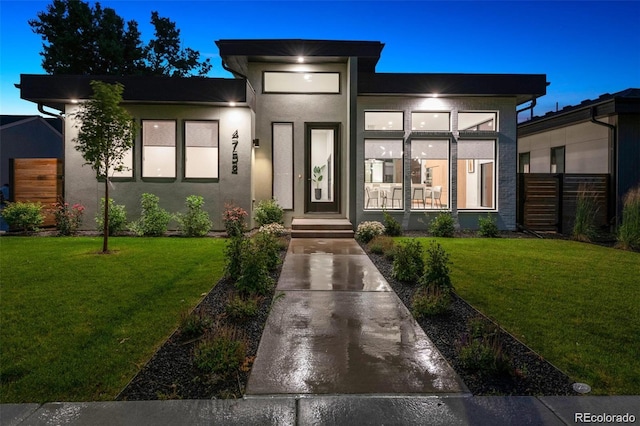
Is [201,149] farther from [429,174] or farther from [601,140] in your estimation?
[601,140]

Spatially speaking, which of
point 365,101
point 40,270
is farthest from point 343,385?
point 365,101

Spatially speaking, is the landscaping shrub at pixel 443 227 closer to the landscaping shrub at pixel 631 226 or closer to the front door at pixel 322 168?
the front door at pixel 322 168

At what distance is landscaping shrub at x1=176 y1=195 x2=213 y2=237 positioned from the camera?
1041cm

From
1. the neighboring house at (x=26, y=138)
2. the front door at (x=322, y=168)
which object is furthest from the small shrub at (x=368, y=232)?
the neighboring house at (x=26, y=138)

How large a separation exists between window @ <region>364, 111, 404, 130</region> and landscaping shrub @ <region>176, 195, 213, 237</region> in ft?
17.1

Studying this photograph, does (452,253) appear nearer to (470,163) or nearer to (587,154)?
(470,163)

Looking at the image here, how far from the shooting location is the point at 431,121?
39.3ft

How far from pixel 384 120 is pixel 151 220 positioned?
697cm

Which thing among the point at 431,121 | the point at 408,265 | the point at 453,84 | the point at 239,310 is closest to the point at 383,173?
the point at 431,121

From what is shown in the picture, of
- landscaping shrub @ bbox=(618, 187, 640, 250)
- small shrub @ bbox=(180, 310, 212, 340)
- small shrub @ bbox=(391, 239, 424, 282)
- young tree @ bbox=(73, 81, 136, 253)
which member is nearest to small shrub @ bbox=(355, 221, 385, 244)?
small shrub @ bbox=(391, 239, 424, 282)

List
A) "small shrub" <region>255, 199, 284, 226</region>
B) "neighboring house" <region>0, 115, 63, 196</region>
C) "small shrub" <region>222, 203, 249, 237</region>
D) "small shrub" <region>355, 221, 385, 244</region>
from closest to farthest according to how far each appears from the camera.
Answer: "small shrub" <region>355, 221, 385, 244</region>
"small shrub" <region>222, 203, 249, 237</region>
"small shrub" <region>255, 199, 284, 226</region>
"neighboring house" <region>0, 115, 63, 196</region>

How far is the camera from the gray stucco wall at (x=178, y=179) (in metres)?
11.0

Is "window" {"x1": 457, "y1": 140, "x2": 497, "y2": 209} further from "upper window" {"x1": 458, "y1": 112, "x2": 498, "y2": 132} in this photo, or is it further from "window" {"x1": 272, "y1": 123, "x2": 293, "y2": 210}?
→ "window" {"x1": 272, "y1": 123, "x2": 293, "y2": 210}

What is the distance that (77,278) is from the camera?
19.4ft
